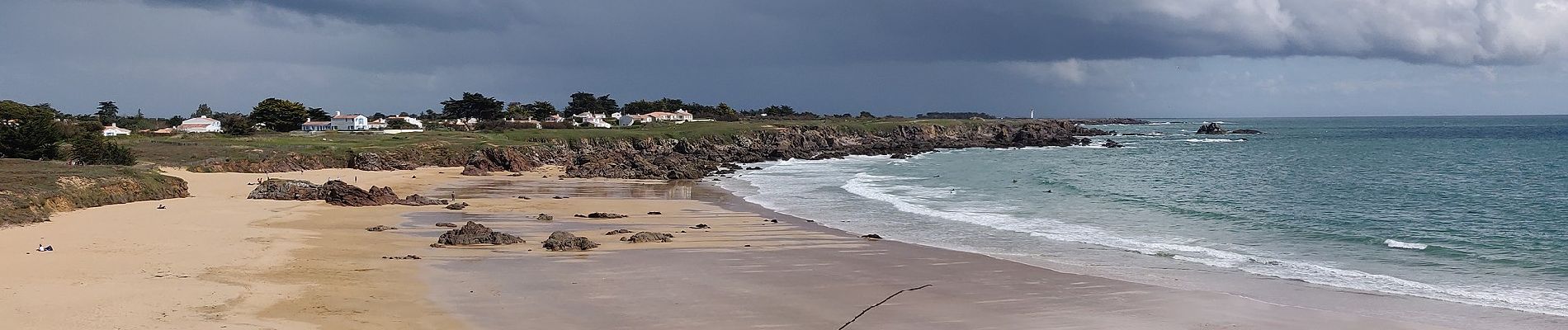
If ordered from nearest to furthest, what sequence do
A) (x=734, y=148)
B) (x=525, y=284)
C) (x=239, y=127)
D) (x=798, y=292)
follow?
(x=798, y=292)
(x=525, y=284)
(x=239, y=127)
(x=734, y=148)

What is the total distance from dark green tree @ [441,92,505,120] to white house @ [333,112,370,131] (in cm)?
1766

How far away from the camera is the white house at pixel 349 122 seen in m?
95.6

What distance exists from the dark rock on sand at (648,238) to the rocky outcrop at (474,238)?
258 cm

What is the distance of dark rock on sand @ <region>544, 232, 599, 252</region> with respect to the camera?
21.0 meters

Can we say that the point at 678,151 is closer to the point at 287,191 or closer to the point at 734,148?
the point at 734,148

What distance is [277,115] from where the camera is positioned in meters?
82.9

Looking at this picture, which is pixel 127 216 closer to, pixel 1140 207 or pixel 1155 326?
pixel 1155 326

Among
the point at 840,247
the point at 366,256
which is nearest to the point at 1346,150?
the point at 840,247

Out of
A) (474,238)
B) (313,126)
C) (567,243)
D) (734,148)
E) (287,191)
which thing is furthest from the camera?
(313,126)

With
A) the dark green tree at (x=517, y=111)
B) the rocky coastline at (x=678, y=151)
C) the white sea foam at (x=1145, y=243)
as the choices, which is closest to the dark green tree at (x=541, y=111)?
the dark green tree at (x=517, y=111)

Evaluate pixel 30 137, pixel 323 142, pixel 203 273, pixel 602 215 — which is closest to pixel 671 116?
pixel 323 142

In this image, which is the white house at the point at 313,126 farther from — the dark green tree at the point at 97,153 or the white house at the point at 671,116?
the dark green tree at the point at 97,153

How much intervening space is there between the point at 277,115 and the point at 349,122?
1356cm

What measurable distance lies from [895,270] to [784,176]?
36221mm
